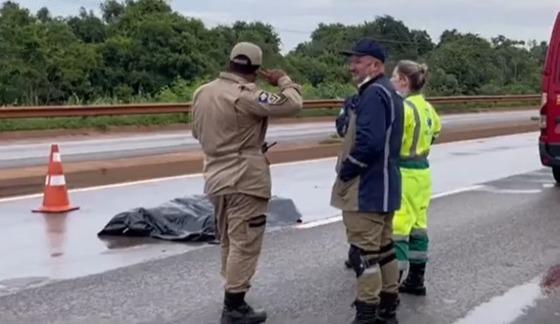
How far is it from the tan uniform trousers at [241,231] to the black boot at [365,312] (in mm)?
715

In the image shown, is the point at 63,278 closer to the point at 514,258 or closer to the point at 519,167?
the point at 514,258

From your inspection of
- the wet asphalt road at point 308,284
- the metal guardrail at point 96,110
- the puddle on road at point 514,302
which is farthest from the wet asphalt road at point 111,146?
the puddle on road at point 514,302

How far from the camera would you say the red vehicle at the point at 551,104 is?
13.1 meters

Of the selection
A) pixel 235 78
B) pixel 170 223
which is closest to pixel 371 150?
pixel 235 78

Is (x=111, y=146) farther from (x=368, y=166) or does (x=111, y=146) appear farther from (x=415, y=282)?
(x=368, y=166)

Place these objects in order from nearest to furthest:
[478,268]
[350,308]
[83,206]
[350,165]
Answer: [350,165] < [350,308] < [478,268] < [83,206]

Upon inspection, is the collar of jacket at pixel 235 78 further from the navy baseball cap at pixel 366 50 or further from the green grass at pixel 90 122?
the green grass at pixel 90 122

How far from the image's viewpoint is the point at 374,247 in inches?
239

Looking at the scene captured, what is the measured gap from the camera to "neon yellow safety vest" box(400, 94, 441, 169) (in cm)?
684

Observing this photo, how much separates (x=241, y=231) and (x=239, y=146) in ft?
1.73

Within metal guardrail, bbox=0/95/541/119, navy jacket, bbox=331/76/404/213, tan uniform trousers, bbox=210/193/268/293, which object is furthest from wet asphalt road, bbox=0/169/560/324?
metal guardrail, bbox=0/95/541/119

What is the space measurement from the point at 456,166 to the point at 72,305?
1202cm

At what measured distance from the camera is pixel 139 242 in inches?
366

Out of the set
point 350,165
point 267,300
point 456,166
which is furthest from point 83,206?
point 456,166
